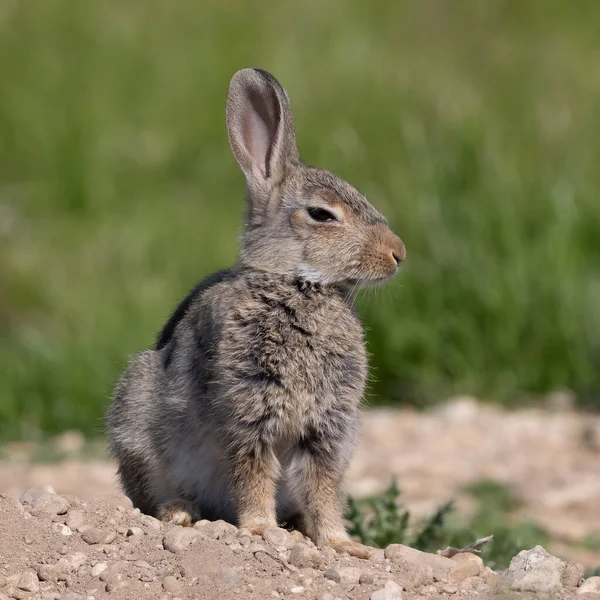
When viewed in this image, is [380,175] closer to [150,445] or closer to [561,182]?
[561,182]

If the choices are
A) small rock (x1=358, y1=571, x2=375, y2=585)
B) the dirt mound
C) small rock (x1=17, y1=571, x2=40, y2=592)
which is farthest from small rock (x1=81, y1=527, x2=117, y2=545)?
small rock (x1=358, y1=571, x2=375, y2=585)

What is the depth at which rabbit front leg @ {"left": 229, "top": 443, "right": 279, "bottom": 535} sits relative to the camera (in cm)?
A: 448

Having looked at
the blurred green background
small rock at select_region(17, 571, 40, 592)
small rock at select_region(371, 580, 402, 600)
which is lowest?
small rock at select_region(17, 571, 40, 592)

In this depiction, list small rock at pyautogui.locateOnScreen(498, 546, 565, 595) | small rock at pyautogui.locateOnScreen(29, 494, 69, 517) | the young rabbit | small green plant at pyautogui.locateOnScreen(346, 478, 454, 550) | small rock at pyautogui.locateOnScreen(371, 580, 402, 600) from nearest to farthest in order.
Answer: small rock at pyautogui.locateOnScreen(371, 580, 402, 600) → small rock at pyautogui.locateOnScreen(498, 546, 565, 595) → small rock at pyautogui.locateOnScreen(29, 494, 69, 517) → the young rabbit → small green plant at pyautogui.locateOnScreen(346, 478, 454, 550)

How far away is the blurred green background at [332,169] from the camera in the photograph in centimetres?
875

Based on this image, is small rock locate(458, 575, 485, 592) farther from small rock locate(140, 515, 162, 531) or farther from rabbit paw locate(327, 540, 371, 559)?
small rock locate(140, 515, 162, 531)

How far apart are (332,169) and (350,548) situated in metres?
6.32

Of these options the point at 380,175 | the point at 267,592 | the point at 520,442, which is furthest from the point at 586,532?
the point at 380,175

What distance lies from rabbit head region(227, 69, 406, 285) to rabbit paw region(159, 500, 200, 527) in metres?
0.96

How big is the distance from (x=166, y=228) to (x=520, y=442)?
14.9 feet

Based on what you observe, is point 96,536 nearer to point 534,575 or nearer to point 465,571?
point 465,571

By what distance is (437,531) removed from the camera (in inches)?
213

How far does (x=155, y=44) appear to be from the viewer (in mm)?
13312

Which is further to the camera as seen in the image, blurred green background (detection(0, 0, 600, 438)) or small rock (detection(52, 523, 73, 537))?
blurred green background (detection(0, 0, 600, 438))
